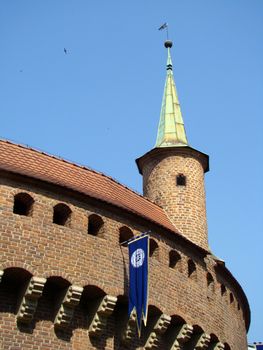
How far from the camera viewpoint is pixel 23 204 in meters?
17.4

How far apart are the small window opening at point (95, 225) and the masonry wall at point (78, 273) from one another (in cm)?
7

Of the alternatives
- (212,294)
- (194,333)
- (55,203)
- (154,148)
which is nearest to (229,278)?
(212,294)

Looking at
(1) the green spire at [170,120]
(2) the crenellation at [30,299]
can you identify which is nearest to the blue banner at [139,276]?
(2) the crenellation at [30,299]

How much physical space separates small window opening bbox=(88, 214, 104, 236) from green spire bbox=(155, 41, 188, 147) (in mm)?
7786

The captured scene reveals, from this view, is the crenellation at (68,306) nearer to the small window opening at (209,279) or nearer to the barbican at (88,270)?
the barbican at (88,270)

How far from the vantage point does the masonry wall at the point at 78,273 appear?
16.2m

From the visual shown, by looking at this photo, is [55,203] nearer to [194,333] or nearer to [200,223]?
[194,333]

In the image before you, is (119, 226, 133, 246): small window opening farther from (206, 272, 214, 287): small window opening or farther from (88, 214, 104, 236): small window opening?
(206, 272, 214, 287): small window opening

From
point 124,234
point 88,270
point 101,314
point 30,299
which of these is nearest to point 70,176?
point 124,234

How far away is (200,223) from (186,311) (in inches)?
189

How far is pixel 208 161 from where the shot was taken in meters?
26.0

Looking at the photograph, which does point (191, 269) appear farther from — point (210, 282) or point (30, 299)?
point (30, 299)

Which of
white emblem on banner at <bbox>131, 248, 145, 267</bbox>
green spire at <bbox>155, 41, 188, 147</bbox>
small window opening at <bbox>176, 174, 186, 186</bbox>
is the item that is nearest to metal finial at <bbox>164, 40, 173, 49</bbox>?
green spire at <bbox>155, 41, 188, 147</bbox>

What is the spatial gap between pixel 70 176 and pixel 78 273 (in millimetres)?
3282
